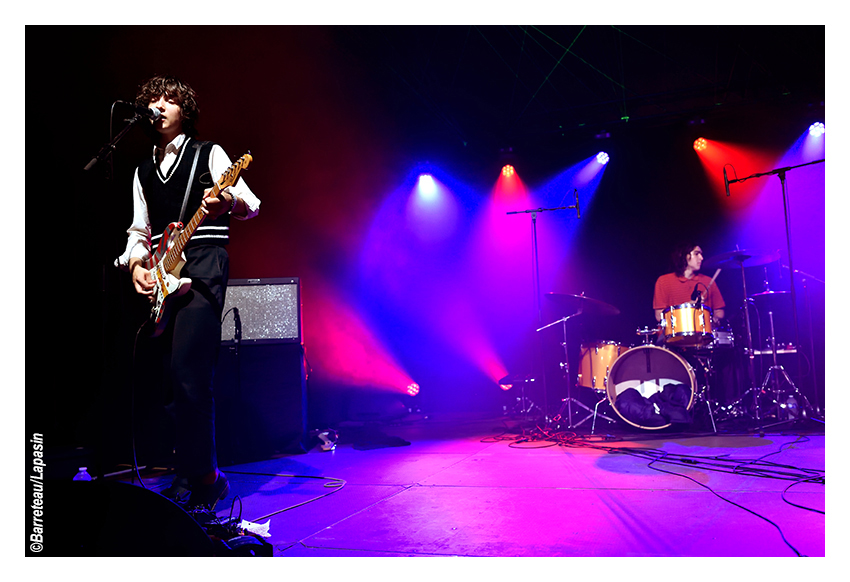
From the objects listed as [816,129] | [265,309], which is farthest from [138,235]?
[816,129]

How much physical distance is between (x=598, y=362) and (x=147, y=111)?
4238 mm

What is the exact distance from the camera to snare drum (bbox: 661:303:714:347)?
4820 millimetres

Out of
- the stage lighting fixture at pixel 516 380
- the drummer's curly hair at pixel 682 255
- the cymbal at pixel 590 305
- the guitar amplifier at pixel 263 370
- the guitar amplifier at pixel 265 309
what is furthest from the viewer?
the stage lighting fixture at pixel 516 380

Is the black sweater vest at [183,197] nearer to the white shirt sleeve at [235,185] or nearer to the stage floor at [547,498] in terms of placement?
the white shirt sleeve at [235,185]

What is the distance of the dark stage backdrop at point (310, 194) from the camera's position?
3.07 meters

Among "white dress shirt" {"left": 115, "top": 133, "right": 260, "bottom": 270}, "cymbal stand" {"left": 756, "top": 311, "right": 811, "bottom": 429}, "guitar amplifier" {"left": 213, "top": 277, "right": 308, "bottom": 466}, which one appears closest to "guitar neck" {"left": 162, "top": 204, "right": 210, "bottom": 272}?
"white dress shirt" {"left": 115, "top": 133, "right": 260, "bottom": 270}

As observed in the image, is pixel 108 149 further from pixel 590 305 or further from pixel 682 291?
pixel 682 291

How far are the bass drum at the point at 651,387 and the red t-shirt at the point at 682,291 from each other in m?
0.92

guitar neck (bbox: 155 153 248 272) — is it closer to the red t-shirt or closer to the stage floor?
the stage floor

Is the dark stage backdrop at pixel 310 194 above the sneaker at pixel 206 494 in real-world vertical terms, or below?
above

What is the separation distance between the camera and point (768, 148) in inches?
271

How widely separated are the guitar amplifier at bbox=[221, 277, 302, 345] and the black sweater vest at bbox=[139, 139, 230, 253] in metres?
1.59

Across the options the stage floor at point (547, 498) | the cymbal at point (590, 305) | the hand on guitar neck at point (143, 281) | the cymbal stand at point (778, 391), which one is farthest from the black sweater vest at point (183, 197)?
the cymbal stand at point (778, 391)

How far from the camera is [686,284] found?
5.98 m
